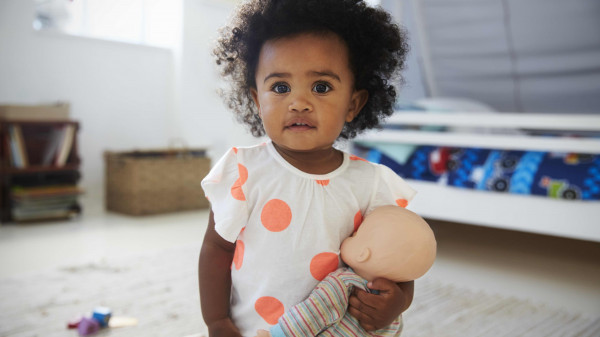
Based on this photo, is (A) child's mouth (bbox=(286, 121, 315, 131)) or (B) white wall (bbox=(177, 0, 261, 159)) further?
(B) white wall (bbox=(177, 0, 261, 159))

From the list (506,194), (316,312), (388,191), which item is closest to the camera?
(316,312)

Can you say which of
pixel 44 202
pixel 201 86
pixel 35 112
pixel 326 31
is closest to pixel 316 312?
pixel 326 31

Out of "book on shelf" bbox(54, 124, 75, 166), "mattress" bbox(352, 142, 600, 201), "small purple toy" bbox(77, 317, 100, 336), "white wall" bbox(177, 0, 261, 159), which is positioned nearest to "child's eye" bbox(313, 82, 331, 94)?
"small purple toy" bbox(77, 317, 100, 336)

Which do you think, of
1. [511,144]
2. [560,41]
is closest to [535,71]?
[560,41]

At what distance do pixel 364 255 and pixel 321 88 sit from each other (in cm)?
23

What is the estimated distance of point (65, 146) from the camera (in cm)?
263

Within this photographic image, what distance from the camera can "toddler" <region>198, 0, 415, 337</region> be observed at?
27.6 inches

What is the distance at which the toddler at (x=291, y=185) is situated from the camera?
27.6 inches

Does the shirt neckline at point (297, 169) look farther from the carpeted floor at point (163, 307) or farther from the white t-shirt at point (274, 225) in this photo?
the carpeted floor at point (163, 307)

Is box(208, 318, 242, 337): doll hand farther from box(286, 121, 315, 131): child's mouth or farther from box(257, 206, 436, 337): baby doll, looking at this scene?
box(286, 121, 315, 131): child's mouth

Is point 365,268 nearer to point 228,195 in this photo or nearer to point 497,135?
point 228,195

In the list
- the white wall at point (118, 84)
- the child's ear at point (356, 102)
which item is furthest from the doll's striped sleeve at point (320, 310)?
the white wall at point (118, 84)

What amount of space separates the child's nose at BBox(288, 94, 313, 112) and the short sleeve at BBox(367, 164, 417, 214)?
0.17 metres

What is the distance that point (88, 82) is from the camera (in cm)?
313
